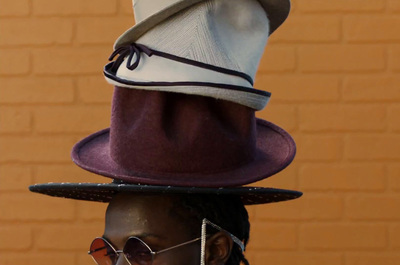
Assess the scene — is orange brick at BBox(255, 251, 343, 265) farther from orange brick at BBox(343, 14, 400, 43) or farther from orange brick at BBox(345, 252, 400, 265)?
orange brick at BBox(343, 14, 400, 43)

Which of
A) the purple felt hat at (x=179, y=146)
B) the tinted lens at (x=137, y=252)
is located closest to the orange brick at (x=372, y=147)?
the purple felt hat at (x=179, y=146)

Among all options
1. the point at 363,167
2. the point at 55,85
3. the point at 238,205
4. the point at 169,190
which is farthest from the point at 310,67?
the point at 169,190

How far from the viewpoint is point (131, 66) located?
11.1 ft

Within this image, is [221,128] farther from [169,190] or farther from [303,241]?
[303,241]

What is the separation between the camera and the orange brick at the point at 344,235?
486 centimetres

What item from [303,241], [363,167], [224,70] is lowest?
[303,241]

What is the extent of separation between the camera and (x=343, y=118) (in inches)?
193

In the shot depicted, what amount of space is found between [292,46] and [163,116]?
67.5 inches

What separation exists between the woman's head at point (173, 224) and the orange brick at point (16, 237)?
5.08ft

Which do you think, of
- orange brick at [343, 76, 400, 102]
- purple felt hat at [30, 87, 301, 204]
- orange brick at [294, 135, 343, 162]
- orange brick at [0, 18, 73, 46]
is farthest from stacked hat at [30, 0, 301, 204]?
orange brick at [0, 18, 73, 46]

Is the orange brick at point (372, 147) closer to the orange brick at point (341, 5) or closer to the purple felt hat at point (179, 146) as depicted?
the orange brick at point (341, 5)

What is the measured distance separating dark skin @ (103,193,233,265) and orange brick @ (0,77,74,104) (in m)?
1.59

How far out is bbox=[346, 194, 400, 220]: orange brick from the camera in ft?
15.9

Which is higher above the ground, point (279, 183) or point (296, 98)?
point (296, 98)
